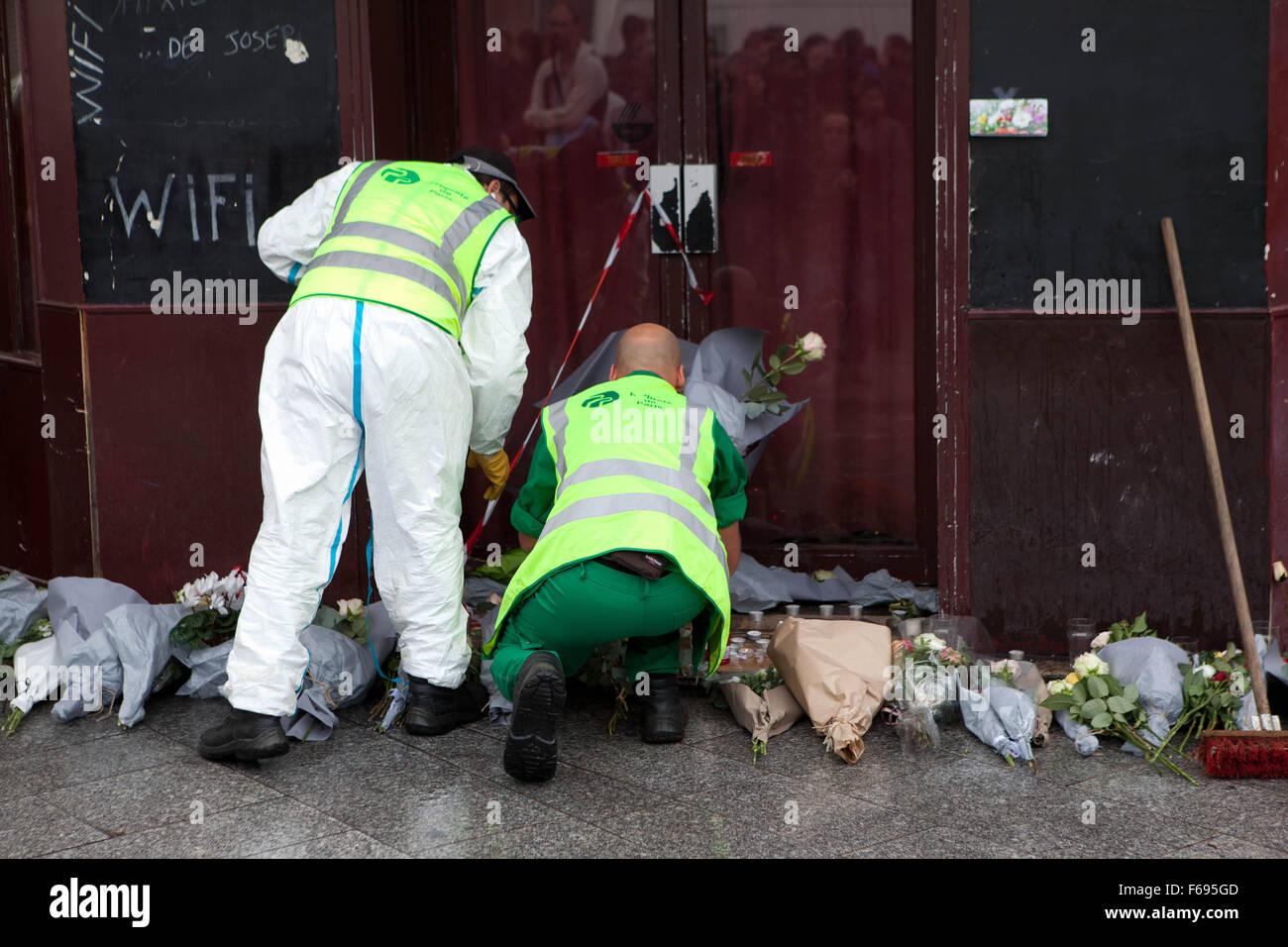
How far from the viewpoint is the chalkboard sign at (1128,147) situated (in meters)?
4.19

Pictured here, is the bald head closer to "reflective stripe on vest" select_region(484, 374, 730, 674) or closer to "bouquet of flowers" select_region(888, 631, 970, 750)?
"reflective stripe on vest" select_region(484, 374, 730, 674)

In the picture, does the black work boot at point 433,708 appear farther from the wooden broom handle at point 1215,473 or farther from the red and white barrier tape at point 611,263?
the wooden broom handle at point 1215,473

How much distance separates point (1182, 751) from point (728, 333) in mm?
1986

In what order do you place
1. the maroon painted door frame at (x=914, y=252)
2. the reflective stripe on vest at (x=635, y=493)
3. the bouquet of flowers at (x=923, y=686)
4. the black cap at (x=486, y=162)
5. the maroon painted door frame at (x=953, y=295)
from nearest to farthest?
the reflective stripe on vest at (x=635, y=493) → the bouquet of flowers at (x=923, y=686) → the black cap at (x=486, y=162) → the maroon painted door frame at (x=953, y=295) → the maroon painted door frame at (x=914, y=252)

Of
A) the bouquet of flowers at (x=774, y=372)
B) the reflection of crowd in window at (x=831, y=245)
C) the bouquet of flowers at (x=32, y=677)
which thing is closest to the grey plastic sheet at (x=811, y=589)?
the reflection of crowd in window at (x=831, y=245)

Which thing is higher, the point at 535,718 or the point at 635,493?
the point at 635,493

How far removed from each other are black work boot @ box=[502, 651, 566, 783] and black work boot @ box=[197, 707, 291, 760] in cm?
66

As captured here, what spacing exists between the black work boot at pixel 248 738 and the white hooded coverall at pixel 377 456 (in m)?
0.04

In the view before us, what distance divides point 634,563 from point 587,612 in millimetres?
194

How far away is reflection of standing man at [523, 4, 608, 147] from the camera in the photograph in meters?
5.23

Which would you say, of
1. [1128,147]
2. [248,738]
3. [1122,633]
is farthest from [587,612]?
[1128,147]

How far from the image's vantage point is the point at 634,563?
338 centimetres

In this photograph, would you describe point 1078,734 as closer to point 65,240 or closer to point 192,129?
point 192,129

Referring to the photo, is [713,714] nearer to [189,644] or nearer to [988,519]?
[988,519]
